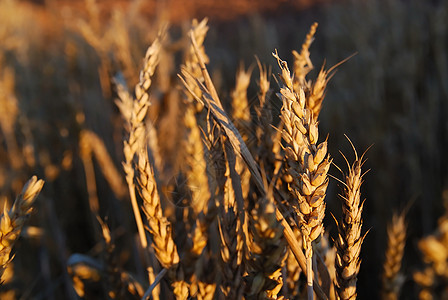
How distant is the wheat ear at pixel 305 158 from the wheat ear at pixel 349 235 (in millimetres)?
40

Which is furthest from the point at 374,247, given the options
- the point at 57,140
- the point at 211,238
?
the point at 57,140

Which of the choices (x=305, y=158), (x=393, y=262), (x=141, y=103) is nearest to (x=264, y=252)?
(x=305, y=158)

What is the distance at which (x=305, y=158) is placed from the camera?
1.44 feet

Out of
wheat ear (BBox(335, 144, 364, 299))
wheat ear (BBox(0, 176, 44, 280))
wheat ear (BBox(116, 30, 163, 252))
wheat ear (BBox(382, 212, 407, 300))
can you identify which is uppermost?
wheat ear (BBox(116, 30, 163, 252))

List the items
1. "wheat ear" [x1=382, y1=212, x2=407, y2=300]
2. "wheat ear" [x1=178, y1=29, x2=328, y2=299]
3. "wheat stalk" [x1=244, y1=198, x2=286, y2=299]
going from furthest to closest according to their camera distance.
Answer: "wheat ear" [x1=382, y1=212, x2=407, y2=300] → "wheat ear" [x1=178, y1=29, x2=328, y2=299] → "wheat stalk" [x1=244, y1=198, x2=286, y2=299]

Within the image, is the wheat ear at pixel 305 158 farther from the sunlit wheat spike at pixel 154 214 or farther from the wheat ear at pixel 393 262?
the wheat ear at pixel 393 262

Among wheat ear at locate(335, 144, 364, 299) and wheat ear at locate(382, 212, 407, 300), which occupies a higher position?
wheat ear at locate(335, 144, 364, 299)

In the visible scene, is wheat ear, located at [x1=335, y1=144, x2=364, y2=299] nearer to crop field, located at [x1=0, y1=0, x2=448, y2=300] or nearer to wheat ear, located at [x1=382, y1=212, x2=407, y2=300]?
crop field, located at [x1=0, y1=0, x2=448, y2=300]

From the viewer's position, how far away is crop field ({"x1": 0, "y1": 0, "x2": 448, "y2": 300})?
497 mm

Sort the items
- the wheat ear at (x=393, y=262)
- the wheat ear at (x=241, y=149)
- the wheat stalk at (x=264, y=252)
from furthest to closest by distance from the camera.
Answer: the wheat ear at (x=393, y=262) < the wheat ear at (x=241, y=149) < the wheat stalk at (x=264, y=252)

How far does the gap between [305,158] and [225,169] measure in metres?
0.16

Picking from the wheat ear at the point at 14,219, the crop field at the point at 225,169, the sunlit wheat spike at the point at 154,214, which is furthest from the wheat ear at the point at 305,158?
the wheat ear at the point at 14,219

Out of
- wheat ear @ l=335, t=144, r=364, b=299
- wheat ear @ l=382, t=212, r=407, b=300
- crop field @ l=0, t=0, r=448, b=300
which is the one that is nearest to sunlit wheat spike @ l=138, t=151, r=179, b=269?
crop field @ l=0, t=0, r=448, b=300

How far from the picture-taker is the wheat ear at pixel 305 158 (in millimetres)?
Answer: 435
